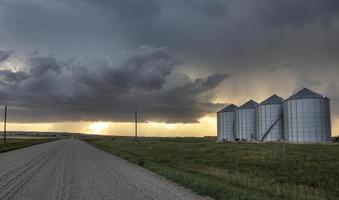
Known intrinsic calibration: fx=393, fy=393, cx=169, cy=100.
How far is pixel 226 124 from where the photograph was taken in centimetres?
10225

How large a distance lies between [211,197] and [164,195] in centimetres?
158

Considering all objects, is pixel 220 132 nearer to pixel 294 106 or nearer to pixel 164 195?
pixel 294 106

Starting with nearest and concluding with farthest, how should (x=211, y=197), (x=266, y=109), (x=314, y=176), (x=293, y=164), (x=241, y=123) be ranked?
(x=211, y=197) → (x=314, y=176) → (x=293, y=164) → (x=266, y=109) → (x=241, y=123)

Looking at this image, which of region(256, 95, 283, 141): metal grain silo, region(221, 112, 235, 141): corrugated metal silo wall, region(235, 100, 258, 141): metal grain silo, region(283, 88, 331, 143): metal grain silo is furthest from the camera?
region(221, 112, 235, 141): corrugated metal silo wall

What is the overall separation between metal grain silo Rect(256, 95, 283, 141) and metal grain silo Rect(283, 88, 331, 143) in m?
6.12

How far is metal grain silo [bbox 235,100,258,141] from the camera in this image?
299 feet

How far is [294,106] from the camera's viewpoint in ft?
246

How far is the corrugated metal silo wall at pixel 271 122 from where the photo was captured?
81.7 m

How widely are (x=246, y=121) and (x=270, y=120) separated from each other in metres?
10.7

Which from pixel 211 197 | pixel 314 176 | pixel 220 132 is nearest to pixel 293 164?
pixel 314 176

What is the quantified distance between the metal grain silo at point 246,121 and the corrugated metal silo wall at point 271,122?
6.26m

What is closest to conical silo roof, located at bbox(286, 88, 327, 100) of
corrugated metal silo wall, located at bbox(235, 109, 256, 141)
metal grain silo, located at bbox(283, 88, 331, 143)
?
metal grain silo, located at bbox(283, 88, 331, 143)

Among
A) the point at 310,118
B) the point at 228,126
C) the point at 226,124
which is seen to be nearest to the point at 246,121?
the point at 228,126

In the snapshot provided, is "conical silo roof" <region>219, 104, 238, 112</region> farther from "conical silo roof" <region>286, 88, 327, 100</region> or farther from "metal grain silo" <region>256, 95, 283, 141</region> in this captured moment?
"conical silo roof" <region>286, 88, 327, 100</region>
